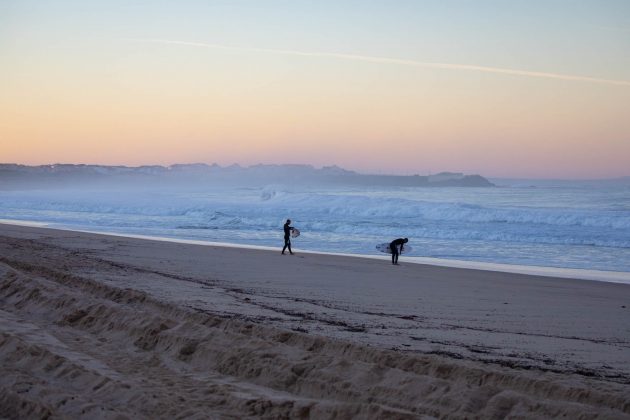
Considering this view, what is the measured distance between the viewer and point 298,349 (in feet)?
23.2

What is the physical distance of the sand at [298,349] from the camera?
543 centimetres

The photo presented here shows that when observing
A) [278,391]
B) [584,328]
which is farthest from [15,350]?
[584,328]

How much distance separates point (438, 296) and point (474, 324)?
10.4ft

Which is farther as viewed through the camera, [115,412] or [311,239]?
[311,239]

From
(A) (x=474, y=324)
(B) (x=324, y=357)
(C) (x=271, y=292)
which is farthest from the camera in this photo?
(C) (x=271, y=292)

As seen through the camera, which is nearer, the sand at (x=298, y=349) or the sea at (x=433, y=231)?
the sand at (x=298, y=349)

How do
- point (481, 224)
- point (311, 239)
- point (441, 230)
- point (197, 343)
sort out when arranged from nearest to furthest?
point (197, 343)
point (311, 239)
point (441, 230)
point (481, 224)

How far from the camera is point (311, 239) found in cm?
3073

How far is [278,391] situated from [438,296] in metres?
7.71

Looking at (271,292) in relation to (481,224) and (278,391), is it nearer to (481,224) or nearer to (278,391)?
(278,391)

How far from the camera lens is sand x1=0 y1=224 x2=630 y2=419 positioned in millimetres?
5426

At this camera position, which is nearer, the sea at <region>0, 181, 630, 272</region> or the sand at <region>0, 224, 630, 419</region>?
the sand at <region>0, 224, 630, 419</region>

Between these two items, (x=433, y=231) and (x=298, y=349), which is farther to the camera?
(x=433, y=231)

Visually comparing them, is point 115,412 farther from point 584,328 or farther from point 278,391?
point 584,328
